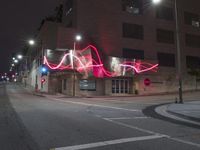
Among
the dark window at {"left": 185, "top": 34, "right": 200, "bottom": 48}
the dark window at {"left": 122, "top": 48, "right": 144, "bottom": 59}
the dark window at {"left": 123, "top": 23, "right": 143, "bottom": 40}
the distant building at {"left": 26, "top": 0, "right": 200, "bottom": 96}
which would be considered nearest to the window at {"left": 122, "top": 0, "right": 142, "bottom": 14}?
the distant building at {"left": 26, "top": 0, "right": 200, "bottom": 96}

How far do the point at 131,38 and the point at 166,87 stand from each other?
1042 centimetres

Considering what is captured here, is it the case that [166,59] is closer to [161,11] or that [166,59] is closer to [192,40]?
[192,40]

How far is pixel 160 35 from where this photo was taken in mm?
47125

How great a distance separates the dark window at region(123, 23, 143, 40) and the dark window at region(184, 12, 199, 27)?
12993 millimetres

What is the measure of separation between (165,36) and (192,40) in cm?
764

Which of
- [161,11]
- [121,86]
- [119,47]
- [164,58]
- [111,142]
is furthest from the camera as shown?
[161,11]

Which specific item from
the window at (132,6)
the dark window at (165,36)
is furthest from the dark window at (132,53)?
the window at (132,6)

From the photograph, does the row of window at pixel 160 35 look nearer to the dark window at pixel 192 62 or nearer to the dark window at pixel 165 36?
the dark window at pixel 165 36

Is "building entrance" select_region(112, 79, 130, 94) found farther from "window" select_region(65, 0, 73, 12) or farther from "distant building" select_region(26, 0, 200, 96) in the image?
"window" select_region(65, 0, 73, 12)

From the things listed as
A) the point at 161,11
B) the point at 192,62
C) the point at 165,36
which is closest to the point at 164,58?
the point at 165,36

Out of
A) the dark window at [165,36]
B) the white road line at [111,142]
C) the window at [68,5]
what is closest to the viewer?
the white road line at [111,142]

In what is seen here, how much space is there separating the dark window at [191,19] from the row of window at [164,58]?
7.33 m

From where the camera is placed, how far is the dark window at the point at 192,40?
51.0 metres

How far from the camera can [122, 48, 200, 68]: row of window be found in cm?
4288
